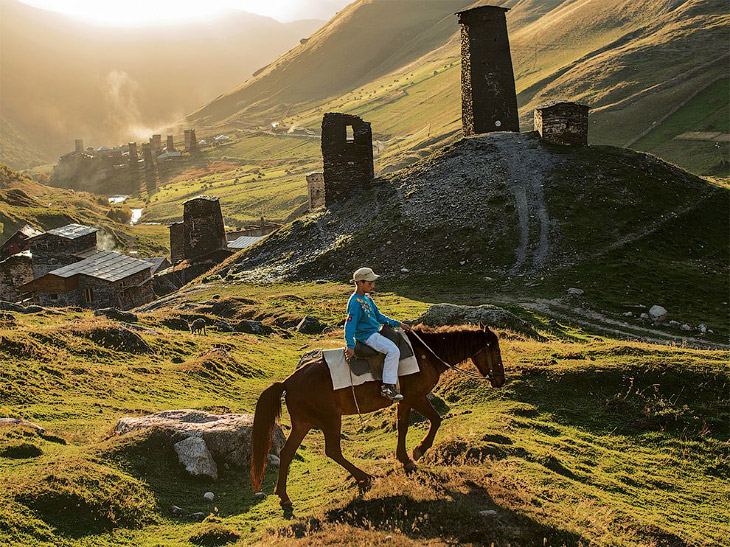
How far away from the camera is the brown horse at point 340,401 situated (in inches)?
510

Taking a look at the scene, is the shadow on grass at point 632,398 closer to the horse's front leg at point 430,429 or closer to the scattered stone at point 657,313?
the horse's front leg at point 430,429

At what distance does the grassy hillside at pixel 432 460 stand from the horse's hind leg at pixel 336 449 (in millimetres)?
345

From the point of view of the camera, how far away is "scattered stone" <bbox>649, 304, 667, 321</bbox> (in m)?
31.2

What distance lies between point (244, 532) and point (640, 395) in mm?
10181

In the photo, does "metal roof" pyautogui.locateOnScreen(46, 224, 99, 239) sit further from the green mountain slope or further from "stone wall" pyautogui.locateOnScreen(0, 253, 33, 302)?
the green mountain slope

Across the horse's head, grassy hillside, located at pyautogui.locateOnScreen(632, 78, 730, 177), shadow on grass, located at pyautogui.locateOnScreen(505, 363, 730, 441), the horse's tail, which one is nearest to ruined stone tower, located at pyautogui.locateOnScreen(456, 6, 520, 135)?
grassy hillside, located at pyautogui.locateOnScreen(632, 78, 730, 177)

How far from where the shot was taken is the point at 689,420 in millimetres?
16531

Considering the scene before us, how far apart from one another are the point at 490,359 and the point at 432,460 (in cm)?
222

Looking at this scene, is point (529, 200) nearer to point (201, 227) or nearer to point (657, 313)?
point (657, 313)

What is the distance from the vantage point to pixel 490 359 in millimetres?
14125

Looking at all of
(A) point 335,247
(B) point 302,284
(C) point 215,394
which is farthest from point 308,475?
(A) point 335,247

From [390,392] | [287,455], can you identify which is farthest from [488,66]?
[287,455]

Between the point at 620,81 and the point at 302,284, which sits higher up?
the point at 620,81

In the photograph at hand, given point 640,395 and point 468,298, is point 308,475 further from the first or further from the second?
point 468,298
